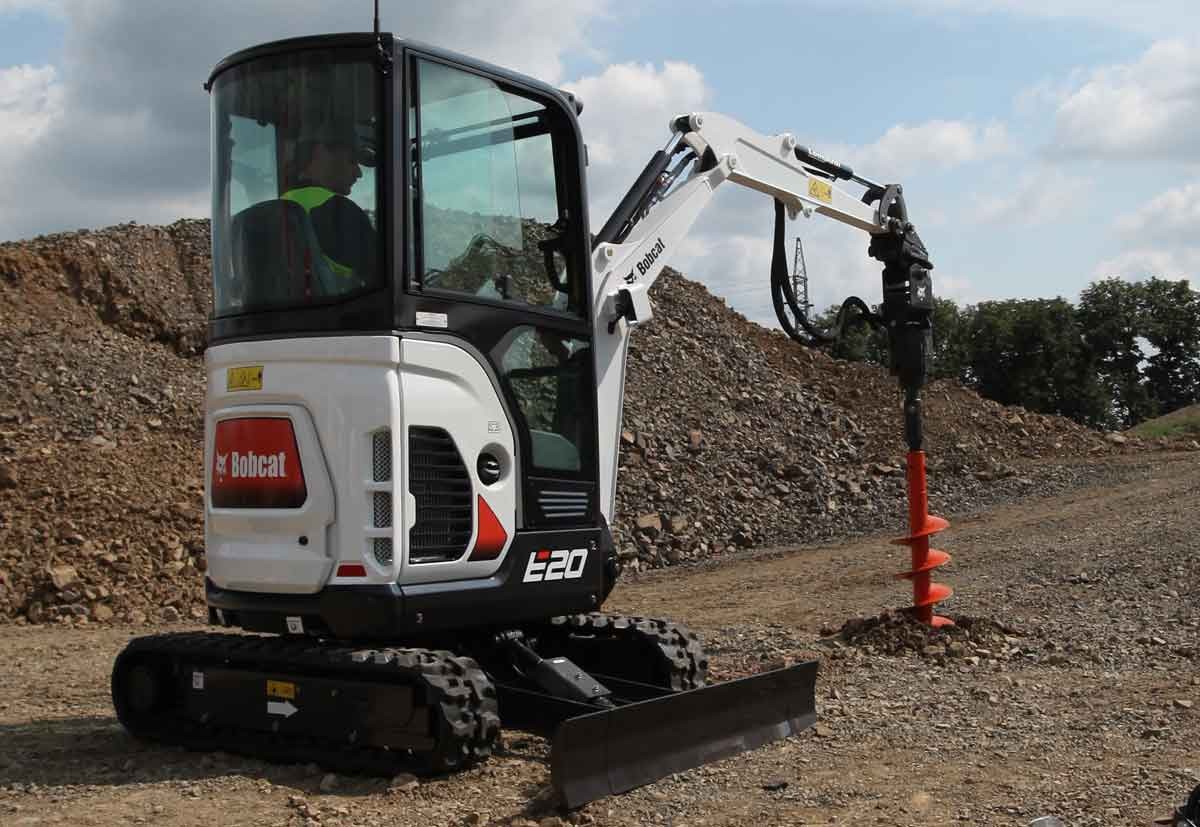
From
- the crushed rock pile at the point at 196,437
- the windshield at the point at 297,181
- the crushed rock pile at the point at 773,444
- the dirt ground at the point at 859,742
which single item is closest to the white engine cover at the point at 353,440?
the windshield at the point at 297,181

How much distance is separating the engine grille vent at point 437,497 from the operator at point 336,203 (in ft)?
2.34

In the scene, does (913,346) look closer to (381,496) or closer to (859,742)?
(859,742)

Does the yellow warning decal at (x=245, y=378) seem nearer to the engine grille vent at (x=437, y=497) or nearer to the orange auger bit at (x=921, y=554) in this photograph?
the engine grille vent at (x=437, y=497)

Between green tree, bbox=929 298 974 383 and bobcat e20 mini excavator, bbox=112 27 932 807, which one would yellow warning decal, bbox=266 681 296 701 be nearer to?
bobcat e20 mini excavator, bbox=112 27 932 807

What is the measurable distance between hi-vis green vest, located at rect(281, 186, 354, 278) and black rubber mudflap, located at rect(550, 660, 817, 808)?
2044 mm

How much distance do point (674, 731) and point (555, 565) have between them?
0.92m

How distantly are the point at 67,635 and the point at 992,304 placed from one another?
40182 millimetres

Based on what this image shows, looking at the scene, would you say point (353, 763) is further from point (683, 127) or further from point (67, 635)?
point (67, 635)

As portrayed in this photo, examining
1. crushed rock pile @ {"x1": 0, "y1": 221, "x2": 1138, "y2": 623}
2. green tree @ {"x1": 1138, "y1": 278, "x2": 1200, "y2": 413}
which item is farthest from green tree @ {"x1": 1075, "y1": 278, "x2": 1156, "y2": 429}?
crushed rock pile @ {"x1": 0, "y1": 221, "x2": 1138, "y2": 623}

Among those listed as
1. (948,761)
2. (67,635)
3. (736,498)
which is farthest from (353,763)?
(736,498)

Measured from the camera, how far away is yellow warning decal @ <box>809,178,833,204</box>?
8398 millimetres

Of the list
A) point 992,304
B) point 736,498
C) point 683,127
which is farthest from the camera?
point 992,304

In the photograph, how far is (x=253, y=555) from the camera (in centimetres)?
541

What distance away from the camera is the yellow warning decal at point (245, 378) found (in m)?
5.38
